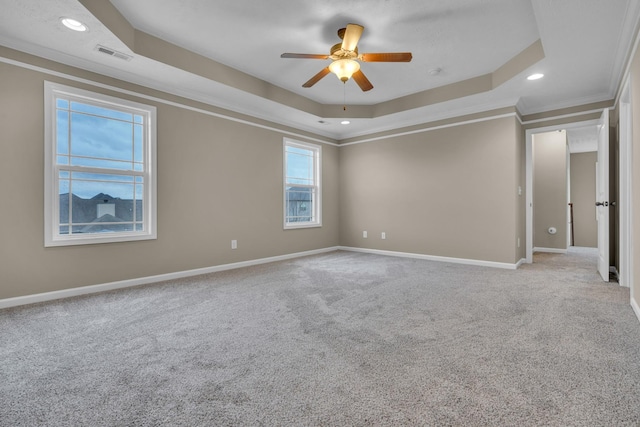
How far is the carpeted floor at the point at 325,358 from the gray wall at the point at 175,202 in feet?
1.37

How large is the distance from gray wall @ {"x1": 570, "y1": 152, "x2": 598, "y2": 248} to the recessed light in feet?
31.2

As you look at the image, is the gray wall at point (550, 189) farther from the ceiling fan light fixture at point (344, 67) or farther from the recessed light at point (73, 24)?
the recessed light at point (73, 24)

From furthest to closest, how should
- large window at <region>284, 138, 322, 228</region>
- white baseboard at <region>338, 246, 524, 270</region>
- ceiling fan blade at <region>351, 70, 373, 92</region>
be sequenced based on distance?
large window at <region>284, 138, 322, 228</region>, white baseboard at <region>338, 246, 524, 270</region>, ceiling fan blade at <region>351, 70, 373, 92</region>

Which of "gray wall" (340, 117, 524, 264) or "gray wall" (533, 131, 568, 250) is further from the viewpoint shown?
"gray wall" (533, 131, 568, 250)

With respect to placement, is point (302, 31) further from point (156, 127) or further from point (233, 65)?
point (156, 127)

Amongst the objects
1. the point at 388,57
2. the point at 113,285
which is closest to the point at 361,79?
the point at 388,57

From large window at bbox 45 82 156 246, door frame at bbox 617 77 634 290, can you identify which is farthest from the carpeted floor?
large window at bbox 45 82 156 246

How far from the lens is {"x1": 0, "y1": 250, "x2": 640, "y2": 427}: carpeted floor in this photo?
1.34 m

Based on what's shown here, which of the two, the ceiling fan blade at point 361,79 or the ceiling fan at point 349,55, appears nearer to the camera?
the ceiling fan at point 349,55

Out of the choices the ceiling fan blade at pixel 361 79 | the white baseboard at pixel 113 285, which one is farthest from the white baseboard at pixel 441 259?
the ceiling fan blade at pixel 361 79

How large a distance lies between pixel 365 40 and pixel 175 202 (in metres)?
2.95

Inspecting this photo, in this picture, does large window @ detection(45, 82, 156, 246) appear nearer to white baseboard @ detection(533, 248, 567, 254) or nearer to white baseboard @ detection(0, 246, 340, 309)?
white baseboard @ detection(0, 246, 340, 309)

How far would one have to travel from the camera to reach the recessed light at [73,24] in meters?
2.47

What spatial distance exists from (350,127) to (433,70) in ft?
6.81
